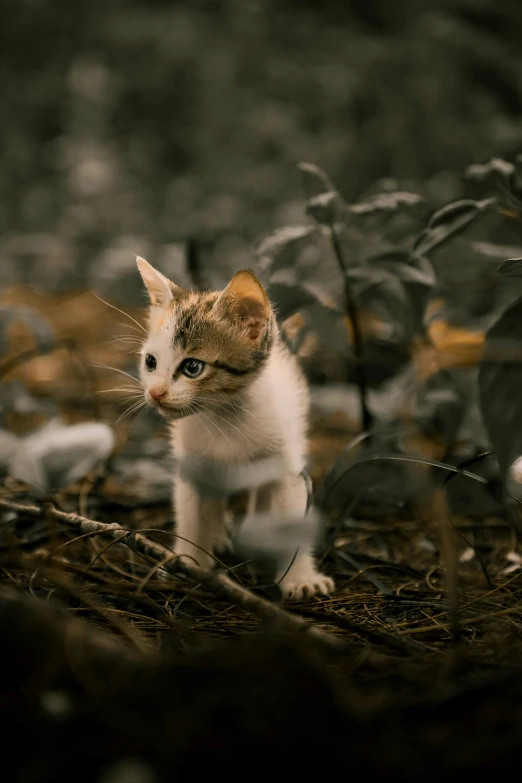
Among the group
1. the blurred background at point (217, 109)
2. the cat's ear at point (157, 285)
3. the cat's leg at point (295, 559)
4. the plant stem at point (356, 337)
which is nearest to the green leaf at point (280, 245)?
the plant stem at point (356, 337)

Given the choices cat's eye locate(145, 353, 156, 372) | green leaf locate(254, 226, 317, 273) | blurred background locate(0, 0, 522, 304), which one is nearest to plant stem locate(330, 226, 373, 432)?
green leaf locate(254, 226, 317, 273)

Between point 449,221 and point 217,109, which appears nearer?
point 449,221

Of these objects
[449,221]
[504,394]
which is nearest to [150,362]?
[449,221]

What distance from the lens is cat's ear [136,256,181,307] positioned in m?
1.51

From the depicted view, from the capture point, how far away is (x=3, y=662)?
75cm

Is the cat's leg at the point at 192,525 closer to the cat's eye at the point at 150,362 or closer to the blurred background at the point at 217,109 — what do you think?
the cat's eye at the point at 150,362

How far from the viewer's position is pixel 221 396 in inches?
57.0

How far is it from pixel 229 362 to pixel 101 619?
57 centimetres

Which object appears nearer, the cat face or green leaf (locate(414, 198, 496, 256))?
green leaf (locate(414, 198, 496, 256))

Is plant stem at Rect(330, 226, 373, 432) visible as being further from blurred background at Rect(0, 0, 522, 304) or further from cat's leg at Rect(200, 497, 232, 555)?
blurred background at Rect(0, 0, 522, 304)

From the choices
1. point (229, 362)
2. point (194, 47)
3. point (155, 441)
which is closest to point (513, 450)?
point (229, 362)

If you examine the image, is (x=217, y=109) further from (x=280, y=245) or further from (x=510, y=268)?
(x=510, y=268)

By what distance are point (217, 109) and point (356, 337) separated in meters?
4.01

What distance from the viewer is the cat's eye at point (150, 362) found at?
1466 mm
